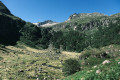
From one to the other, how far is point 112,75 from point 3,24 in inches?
8066

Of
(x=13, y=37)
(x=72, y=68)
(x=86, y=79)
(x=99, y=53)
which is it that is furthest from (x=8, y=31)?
(x=86, y=79)

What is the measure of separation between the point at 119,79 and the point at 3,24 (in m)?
206

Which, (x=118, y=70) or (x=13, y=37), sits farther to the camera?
(x=13, y=37)

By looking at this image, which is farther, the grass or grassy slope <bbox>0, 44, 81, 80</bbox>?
grassy slope <bbox>0, 44, 81, 80</bbox>

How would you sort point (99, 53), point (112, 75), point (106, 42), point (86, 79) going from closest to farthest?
point (112, 75), point (86, 79), point (99, 53), point (106, 42)

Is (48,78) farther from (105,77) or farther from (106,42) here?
(106,42)

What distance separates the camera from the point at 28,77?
2041 inches

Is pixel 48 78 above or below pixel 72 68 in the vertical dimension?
below

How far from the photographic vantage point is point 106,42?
591 feet

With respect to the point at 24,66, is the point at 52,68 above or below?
below

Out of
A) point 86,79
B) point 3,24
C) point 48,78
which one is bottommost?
point 48,78

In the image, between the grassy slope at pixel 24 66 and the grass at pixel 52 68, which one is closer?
the grass at pixel 52 68

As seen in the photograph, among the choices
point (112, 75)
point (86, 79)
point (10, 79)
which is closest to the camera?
point (112, 75)

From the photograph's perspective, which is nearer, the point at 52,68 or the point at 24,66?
the point at 24,66
